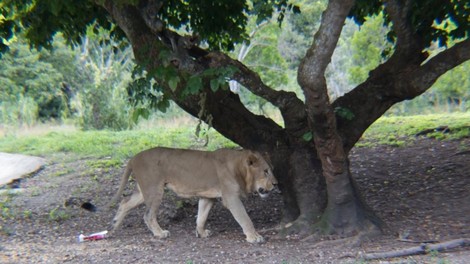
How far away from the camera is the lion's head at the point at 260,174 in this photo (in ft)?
26.1

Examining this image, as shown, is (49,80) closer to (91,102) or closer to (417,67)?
(91,102)

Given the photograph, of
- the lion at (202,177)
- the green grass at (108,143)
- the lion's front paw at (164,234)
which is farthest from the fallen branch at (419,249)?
the green grass at (108,143)

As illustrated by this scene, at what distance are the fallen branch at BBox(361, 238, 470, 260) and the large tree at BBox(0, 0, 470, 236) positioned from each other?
3.00 feet

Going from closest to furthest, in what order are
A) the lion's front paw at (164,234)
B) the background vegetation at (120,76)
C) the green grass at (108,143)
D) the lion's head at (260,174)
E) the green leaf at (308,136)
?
the green leaf at (308,136), the lion's head at (260,174), the lion's front paw at (164,234), the green grass at (108,143), the background vegetation at (120,76)

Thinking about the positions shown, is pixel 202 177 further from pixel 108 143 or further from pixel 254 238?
pixel 108 143

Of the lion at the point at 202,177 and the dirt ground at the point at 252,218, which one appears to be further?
the lion at the point at 202,177

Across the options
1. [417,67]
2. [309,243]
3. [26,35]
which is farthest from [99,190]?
[417,67]

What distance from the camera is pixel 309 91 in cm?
662

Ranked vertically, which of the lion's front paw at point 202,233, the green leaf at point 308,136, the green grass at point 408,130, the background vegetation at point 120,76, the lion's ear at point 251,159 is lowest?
the lion's front paw at point 202,233

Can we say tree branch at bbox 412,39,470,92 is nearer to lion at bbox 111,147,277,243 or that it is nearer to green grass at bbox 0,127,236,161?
lion at bbox 111,147,277,243

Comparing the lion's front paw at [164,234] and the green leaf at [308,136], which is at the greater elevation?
the green leaf at [308,136]

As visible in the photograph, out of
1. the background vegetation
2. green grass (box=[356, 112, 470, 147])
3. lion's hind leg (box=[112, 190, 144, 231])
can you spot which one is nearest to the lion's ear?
lion's hind leg (box=[112, 190, 144, 231])

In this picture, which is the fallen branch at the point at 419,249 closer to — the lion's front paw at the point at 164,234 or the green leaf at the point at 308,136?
the green leaf at the point at 308,136

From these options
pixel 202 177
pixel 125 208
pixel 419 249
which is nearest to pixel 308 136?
pixel 202 177
